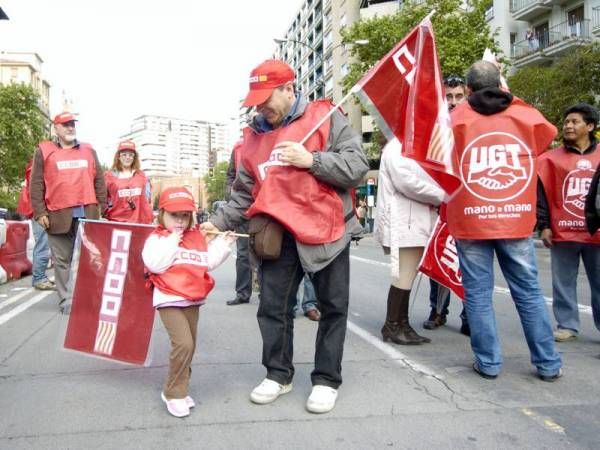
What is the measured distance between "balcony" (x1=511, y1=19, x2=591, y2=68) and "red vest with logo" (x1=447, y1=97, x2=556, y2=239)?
3083cm

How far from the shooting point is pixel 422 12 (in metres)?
32.2

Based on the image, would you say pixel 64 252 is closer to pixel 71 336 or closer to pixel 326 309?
pixel 71 336

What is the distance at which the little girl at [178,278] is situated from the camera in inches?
135

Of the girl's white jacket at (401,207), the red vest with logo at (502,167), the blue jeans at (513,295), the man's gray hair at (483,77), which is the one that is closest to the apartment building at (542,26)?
the girl's white jacket at (401,207)

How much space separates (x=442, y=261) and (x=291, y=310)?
5.96 ft

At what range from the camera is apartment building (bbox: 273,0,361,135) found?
198 ft

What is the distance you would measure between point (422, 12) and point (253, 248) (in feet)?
103

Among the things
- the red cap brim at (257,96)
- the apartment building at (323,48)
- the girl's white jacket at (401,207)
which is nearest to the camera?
the red cap brim at (257,96)

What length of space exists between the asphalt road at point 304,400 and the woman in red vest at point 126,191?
196cm

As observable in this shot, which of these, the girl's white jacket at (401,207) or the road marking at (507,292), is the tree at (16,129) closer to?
the road marking at (507,292)

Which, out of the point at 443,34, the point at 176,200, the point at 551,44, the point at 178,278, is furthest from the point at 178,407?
the point at 551,44

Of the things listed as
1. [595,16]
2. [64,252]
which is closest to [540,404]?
[64,252]

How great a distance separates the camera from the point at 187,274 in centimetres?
349

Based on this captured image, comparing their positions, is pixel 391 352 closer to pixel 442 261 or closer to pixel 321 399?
pixel 442 261
